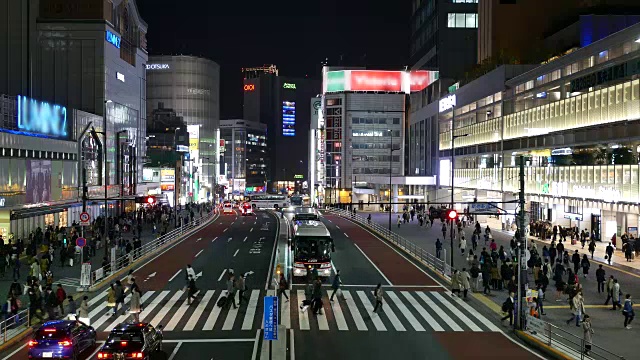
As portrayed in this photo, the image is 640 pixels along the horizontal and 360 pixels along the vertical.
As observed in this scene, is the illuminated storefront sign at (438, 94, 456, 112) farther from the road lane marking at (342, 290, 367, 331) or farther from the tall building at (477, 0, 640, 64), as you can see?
the road lane marking at (342, 290, 367, 331)

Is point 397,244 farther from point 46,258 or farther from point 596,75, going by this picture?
point 46,258

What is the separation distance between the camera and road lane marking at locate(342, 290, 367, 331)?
23.6m

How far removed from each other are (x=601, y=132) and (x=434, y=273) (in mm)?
17672

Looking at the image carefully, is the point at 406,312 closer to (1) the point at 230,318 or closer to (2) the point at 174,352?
(1) the point at 230,318

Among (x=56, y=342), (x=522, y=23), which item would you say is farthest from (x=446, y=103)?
(x=56, y=342)

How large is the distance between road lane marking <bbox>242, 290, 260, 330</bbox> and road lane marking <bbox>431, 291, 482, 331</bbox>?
26.4 feet

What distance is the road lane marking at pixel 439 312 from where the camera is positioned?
23844 millimetres

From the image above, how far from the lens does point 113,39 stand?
261 ft

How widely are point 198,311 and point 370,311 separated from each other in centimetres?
691

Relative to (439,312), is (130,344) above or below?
above

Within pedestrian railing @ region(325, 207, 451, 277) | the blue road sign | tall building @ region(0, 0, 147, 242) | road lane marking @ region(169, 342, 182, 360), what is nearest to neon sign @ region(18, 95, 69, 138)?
tall building @ region(0, 0, 147, 242)

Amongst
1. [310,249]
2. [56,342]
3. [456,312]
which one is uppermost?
[310,249]

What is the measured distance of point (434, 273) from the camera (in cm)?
3659

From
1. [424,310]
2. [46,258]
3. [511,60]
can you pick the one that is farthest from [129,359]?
[511,60]
